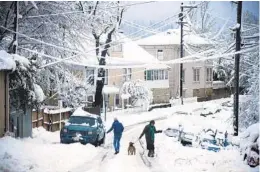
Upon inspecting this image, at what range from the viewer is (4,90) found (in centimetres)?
543

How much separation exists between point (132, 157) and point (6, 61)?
5.70 feet

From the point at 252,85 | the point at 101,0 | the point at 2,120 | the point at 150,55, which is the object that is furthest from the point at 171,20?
the point at 2,120

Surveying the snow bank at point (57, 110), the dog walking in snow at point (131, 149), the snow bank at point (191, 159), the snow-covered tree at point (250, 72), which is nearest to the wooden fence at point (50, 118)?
the snow bank at point (57, 110)

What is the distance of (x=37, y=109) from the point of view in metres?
5.62

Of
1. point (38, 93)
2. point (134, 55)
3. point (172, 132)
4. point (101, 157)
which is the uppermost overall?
point (134, 55)

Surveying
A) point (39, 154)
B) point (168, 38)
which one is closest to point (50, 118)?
point (39, 154)

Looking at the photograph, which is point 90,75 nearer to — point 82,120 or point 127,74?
point 127,74

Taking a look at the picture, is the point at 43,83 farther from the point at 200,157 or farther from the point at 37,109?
the point at 200,157

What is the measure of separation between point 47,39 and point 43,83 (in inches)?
21.8

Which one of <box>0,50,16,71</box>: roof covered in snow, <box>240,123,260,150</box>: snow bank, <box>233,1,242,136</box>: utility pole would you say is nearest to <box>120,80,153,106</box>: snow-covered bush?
<box>233,1,242,136</box>: utility pole

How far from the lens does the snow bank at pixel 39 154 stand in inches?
198

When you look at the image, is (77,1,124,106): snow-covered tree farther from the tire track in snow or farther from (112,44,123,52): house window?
the tire track in snow

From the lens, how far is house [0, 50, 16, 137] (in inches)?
210

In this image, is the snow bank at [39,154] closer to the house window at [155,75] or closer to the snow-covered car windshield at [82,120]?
the snow-covered car windshield at [82,120]
